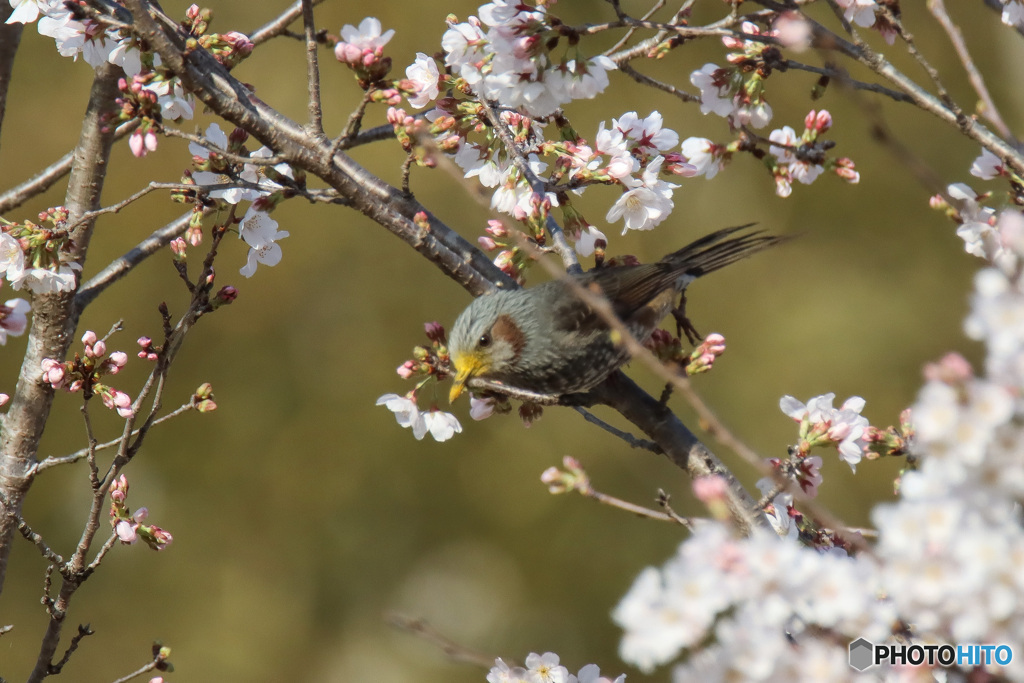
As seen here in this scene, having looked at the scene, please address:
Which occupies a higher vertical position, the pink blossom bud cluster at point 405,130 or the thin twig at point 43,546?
the pink blossom bud cluster at point 405,130

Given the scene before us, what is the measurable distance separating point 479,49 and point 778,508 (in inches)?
71.6

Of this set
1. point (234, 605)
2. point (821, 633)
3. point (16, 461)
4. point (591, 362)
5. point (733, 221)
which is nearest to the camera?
point (821, 633)

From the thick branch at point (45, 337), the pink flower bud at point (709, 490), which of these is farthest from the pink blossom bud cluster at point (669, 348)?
the thick branch at point (45, 337)

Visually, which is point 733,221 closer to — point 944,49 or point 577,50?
point 944,49

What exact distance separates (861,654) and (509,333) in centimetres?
187

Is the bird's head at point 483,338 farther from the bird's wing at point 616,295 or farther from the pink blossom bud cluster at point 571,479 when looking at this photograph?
the pink blossom bud cluster at point 571,479

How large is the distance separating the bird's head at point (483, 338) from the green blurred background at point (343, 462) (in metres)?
2.46

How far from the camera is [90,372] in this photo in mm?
2496

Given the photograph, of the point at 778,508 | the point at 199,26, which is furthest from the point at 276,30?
the point at 778,508

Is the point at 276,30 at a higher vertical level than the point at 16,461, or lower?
higher

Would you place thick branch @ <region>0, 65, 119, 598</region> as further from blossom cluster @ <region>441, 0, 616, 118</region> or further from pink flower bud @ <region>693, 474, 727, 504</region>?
pink flower bud @ <region>693, 474, 727, 504</region>

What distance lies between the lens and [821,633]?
141cm

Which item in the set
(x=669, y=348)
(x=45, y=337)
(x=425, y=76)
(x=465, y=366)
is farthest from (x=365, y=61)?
(x=45, y=337)

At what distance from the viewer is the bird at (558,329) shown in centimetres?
300
